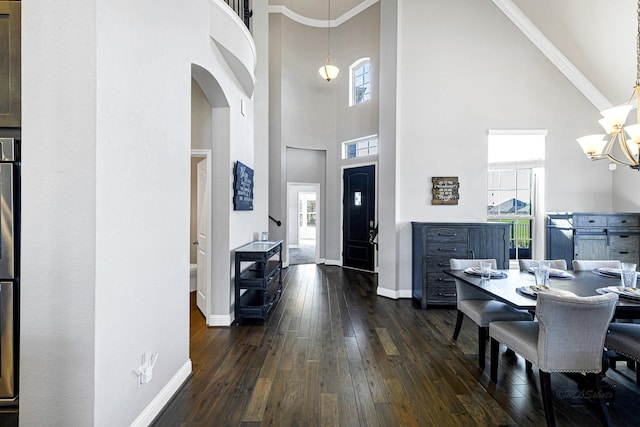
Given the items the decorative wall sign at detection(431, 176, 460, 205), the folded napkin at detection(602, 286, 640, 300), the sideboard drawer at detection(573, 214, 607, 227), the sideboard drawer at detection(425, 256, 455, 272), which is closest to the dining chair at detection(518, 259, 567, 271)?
the folded napkin at detection(602, 286, 640, 300)

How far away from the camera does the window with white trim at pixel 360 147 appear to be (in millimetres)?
6392

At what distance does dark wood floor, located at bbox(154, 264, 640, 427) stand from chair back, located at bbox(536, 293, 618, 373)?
424 millimetres

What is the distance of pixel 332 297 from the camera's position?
4.50 m

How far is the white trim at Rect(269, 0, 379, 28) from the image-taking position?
20.9 feet

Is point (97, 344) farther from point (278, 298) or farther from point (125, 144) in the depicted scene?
point (278, 298)

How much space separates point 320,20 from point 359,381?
25.2ft

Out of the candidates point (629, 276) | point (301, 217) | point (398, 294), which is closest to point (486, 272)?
point (629, 276)

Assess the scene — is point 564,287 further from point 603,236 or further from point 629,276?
point 603,236

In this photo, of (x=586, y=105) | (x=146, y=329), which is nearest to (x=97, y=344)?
(x=146, y=329)

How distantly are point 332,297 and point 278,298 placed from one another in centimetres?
85

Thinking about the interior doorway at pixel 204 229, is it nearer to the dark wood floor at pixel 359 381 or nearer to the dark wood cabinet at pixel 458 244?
the dark wood floor at pixel 359 381

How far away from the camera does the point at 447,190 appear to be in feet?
14.8

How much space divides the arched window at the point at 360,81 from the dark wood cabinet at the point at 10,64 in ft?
19.2

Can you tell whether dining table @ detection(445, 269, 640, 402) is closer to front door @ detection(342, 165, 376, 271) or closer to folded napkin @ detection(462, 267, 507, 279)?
folded napkin @ detection(462, 267, 507, 279)
